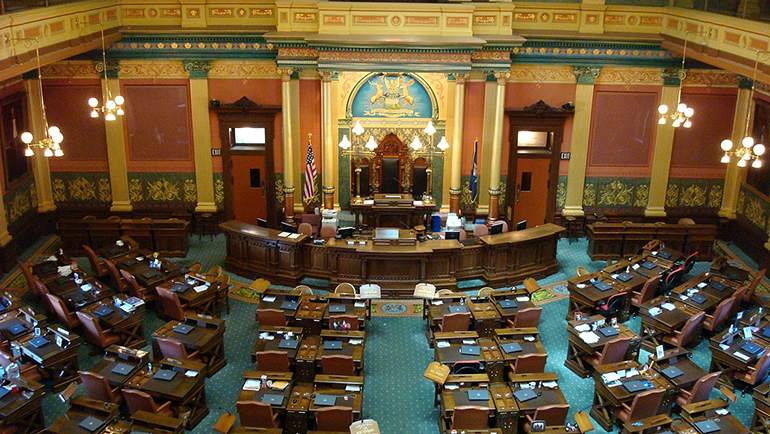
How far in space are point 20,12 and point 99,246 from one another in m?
6.38

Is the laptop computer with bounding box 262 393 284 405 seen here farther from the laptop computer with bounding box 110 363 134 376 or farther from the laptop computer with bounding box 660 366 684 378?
the laptop computer with bounding box 660 366 684 378

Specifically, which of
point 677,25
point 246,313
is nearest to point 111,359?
point 246,313

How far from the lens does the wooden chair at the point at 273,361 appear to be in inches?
446

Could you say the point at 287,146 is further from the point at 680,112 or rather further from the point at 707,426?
the point at 707,426

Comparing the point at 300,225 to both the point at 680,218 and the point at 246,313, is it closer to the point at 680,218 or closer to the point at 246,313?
the point at 246,313

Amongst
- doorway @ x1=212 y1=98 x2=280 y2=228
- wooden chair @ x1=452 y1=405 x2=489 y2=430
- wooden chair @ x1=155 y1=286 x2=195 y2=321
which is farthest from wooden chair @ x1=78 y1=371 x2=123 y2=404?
doorway @ x1=212 y1=98 x2=280 y2=228

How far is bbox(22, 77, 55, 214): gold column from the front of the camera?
17.3 meters

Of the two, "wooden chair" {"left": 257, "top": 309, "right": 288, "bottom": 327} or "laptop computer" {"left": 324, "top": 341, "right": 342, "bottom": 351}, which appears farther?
"wooden chair" {"left": 257, "top": 309, "right": 288, "bottom": 327}

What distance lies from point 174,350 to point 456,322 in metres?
4.91

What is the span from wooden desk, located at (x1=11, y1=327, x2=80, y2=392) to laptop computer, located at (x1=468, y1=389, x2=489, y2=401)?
6.59 m

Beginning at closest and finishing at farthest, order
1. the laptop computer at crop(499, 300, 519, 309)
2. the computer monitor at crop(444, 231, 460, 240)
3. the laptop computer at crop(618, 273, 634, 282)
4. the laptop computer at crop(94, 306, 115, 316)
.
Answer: the laptop computer at crop(94, 306, 115, 316) → the laptop computer at crop(499, 300, 519, 309) → the laptop computer at crop(618, 273, 634, 282) → the computer monitor at crop(444, 231, 460, 240)

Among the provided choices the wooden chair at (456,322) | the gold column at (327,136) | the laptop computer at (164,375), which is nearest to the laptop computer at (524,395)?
the wooden chair at (456,322)

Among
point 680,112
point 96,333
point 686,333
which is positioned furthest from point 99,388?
point 680,112

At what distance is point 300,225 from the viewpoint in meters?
16.9
